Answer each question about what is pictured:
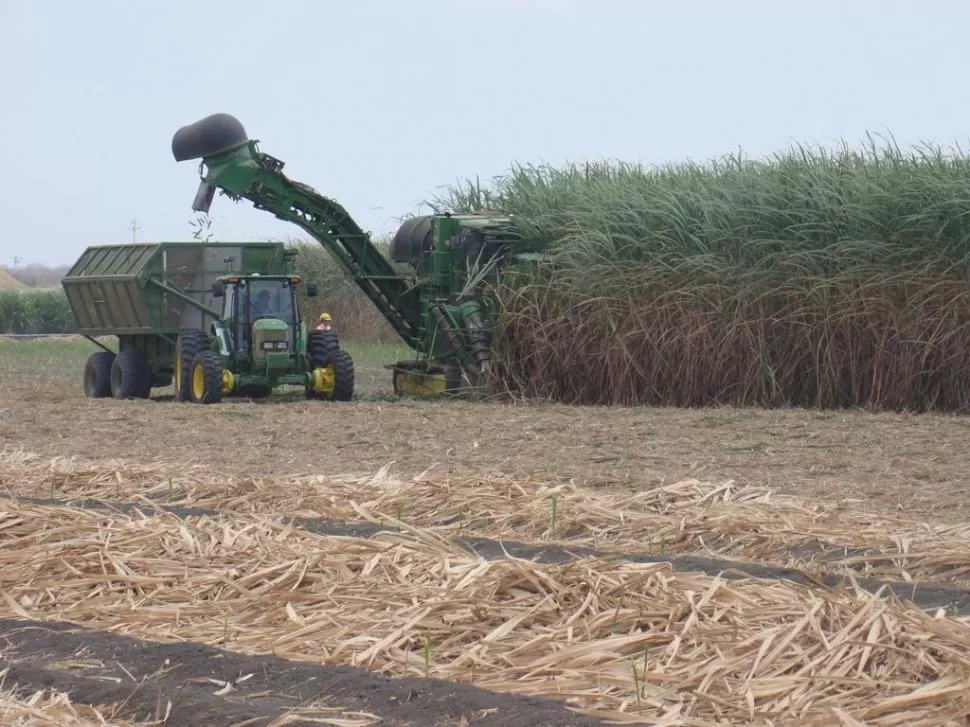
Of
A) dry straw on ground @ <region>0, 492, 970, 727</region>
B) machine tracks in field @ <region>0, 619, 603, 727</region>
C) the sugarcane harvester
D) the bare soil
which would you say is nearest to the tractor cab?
the bare soil

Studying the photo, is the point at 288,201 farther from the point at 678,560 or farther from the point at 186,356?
the point at 678,560

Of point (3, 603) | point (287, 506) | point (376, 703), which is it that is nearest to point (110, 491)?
point (287, 506)

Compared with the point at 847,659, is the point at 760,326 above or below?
above

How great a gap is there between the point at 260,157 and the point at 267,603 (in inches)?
487

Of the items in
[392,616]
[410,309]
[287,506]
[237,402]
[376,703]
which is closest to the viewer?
[376,703]

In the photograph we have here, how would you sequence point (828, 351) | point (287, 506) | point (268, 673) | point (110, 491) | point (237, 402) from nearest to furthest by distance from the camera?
point (268, 673), point (287, 506), point (110, 491), point (828, 351), point (237, 402)

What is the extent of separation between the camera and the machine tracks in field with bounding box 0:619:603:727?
480 centimetres

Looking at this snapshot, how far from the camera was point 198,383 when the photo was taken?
1689 cm

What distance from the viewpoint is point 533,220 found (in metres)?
18.1

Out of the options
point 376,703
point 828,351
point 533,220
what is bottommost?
point 376,703

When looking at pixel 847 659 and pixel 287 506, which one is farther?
pixel 287 506

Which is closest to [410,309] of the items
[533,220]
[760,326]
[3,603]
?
[533,220]

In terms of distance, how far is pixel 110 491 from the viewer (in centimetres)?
978

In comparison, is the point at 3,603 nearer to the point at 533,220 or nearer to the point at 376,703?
the point at 376,703
